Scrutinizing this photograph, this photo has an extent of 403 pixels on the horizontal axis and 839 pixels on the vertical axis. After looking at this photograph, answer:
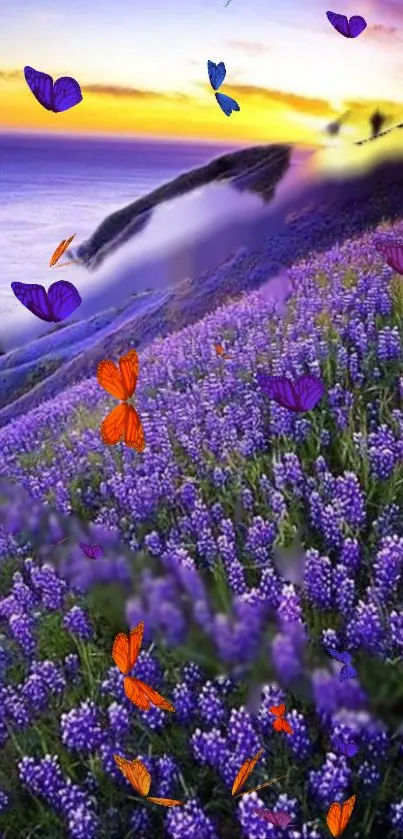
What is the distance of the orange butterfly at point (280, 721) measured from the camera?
Answer: 204 cm

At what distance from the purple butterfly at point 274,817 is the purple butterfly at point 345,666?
1.05 feet

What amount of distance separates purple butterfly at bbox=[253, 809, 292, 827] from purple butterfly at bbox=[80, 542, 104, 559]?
3.41ft

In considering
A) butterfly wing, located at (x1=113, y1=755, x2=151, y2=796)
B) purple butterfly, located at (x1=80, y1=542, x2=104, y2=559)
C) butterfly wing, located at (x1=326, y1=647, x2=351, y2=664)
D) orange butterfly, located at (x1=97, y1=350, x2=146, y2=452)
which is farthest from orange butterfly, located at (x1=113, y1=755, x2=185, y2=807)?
orange butterfly, located at (x1=97, y1=350, x2=146, y2=452)

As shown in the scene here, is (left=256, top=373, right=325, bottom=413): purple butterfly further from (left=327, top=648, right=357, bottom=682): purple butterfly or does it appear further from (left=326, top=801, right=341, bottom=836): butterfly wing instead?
(left=326, top=801, right=341, bottom=836): butterfly wing

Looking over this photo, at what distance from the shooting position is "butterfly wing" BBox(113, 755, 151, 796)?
6.81 ft

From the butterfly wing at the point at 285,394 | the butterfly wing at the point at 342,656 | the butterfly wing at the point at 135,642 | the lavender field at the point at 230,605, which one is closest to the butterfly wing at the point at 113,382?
the lavender field at the point at 230,605

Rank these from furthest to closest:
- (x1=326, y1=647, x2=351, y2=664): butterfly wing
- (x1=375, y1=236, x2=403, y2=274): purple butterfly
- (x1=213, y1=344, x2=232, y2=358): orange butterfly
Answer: (x1=213, y1=344, x2=232, y2=358): orange butterfly → (x1=375, y1=236, x2=403, y2=274): purple butterfly → (x1=326, y1=647, x2=351, y2=664): butterfly wing

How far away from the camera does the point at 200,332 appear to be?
405 centimetres

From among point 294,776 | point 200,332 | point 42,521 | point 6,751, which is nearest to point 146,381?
point 200,332

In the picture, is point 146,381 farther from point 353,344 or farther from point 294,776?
point 294,776

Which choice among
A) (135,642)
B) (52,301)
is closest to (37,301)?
(52,301)

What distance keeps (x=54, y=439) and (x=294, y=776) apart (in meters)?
2.31

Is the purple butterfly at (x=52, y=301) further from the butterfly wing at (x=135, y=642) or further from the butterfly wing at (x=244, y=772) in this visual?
the butterfly wing at (x=244, y=772)

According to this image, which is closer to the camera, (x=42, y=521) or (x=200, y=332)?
(x=42, y=521)
